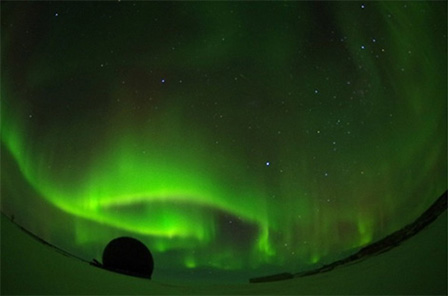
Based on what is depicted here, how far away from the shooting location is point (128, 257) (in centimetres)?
68

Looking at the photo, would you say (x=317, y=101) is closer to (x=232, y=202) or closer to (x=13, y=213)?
(x=232, y=202)

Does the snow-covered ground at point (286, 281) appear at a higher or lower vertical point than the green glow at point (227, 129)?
lower

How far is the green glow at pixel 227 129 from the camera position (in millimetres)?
699

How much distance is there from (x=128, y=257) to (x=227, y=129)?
22 cm

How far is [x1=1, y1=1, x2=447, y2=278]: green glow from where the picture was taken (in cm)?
70

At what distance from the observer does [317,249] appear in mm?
702

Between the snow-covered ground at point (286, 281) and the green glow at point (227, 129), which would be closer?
the snow-covered ground at point (286, 281)

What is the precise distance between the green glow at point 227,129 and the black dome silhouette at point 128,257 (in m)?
0.02

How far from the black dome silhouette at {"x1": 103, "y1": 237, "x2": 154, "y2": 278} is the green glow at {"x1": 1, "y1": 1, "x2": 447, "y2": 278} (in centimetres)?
2

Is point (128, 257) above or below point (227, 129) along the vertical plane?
below

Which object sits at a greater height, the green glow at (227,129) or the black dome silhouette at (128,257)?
the green glow at (227,129)

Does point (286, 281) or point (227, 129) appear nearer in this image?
point (286, 281)

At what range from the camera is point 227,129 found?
0.76 metres

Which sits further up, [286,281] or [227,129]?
[227,129]
